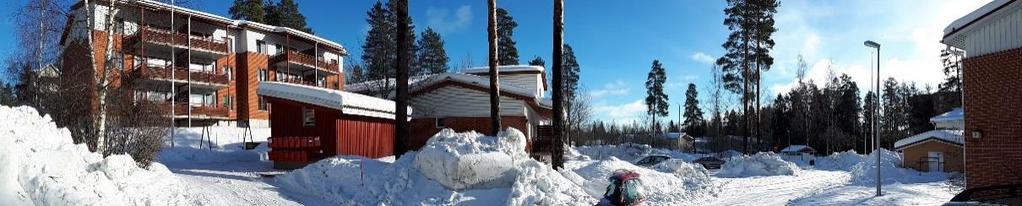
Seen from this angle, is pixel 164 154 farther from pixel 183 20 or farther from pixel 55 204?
pixel 183 20

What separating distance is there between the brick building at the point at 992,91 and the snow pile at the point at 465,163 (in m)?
10.6

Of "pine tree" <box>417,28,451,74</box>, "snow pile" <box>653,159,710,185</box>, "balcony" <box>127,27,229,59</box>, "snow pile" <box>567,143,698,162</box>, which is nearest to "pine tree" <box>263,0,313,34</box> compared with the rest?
"pine tree" <box>417,28,451,74</box>

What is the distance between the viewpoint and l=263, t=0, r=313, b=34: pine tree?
6384 cm

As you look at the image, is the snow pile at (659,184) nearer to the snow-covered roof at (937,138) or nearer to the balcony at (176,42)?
the snow-covered roof at (937,138)

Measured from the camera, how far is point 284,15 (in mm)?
64062

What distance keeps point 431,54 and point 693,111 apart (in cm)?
4701

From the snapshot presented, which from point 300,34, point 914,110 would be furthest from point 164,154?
point 914,110

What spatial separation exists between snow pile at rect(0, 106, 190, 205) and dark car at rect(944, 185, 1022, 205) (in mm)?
13088

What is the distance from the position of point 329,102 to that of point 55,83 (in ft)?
23.6

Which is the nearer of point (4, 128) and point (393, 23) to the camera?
point (4, 128)

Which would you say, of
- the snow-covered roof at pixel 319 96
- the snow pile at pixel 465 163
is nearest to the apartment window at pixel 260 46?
the snow-covered roof at pixel 319 96

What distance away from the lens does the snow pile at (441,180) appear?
14695mm

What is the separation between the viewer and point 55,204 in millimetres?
7922

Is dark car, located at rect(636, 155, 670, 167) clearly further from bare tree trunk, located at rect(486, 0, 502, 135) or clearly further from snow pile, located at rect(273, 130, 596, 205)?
snow pile, located at rect(273, 130, 596, 205)
